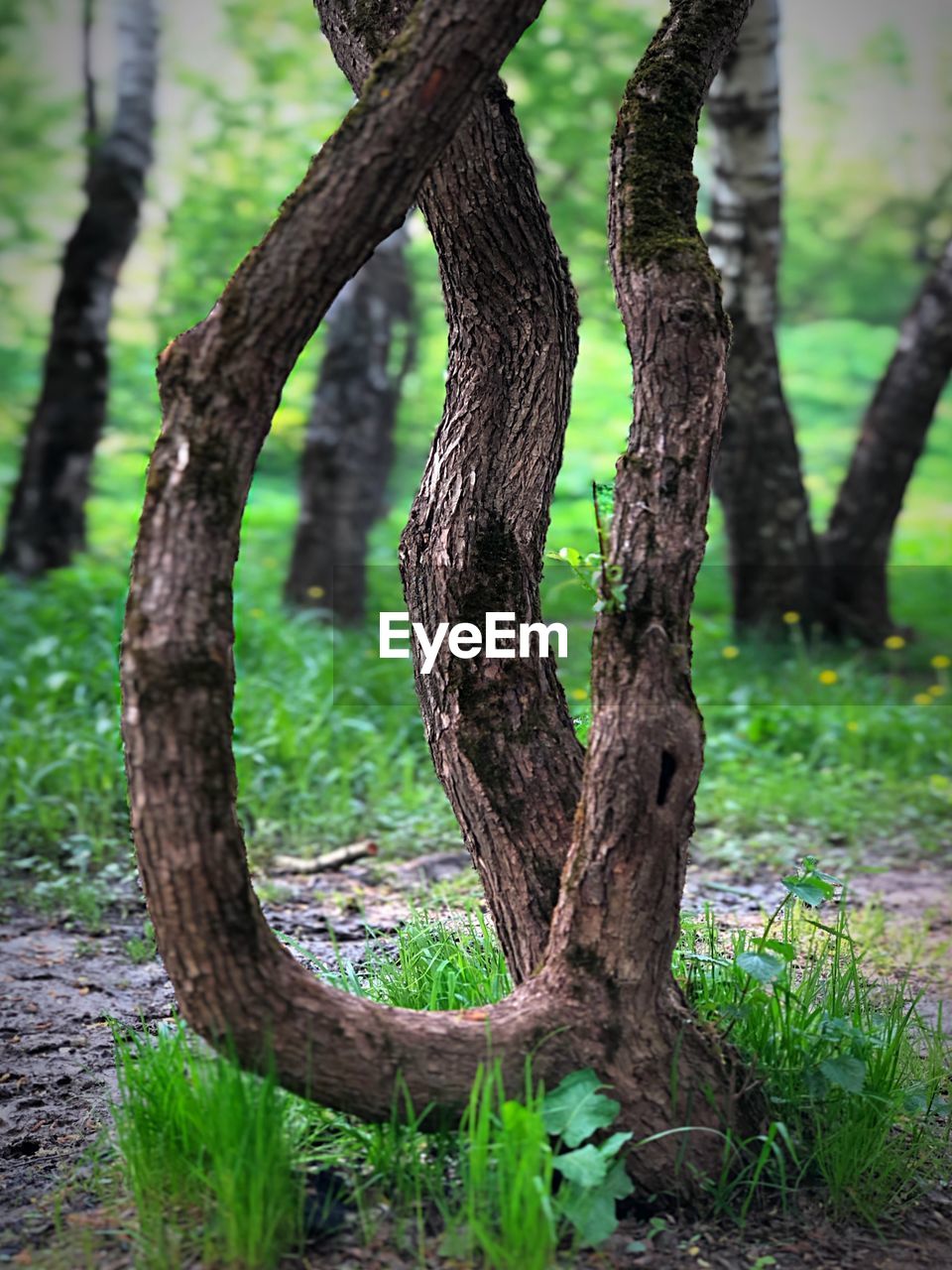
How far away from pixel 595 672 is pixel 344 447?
6.05m

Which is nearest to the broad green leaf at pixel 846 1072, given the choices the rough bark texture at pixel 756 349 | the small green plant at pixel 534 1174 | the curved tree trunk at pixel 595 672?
the curved tree trunk at pixel 595 672

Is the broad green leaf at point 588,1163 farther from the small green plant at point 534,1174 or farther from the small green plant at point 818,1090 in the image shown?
the small green plant at point 818,1090

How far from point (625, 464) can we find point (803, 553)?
5.88 meters

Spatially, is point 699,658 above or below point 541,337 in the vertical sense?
below

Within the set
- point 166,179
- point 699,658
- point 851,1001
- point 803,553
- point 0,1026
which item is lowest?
point 0,1026

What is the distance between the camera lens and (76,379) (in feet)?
28.6

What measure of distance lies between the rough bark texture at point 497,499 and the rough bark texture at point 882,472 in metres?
5.75

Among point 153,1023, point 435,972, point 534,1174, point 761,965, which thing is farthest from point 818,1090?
point 153,1023

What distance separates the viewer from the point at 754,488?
25.5ft

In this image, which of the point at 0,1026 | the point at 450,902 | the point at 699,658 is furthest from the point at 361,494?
the point at 0,1026

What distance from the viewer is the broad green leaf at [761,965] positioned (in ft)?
7.97

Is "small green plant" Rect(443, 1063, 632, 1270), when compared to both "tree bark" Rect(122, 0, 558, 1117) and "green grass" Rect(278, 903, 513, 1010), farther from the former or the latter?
"green grass" Rect(278, 903, 513, 1010)

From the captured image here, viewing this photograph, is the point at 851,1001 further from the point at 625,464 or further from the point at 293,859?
the point at 293,859

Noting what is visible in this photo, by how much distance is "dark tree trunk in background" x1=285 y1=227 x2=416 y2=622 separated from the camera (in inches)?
320
